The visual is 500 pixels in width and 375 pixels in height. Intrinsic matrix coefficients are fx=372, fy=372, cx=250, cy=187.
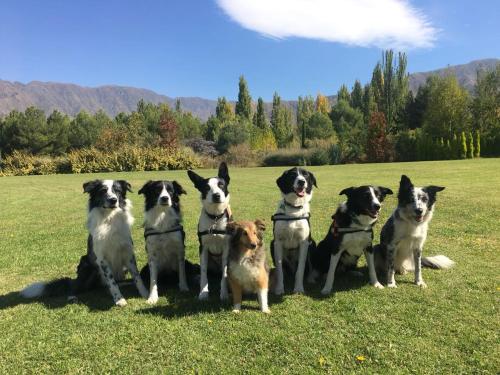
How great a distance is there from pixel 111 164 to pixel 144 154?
9.52 ft

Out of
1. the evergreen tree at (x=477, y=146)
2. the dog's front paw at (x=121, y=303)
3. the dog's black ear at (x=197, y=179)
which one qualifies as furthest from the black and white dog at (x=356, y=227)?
the evergreen tree at (x=477, y=146)

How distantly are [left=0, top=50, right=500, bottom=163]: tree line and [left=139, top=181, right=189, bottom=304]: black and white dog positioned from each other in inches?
1310

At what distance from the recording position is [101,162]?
3203 centimetres

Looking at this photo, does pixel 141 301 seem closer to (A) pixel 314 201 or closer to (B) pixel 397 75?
(A) pixel 314 201

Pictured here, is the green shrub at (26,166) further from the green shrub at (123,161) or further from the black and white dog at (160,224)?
the black and white dog at (160,224)

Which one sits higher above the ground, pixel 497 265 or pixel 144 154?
pixel 144 154

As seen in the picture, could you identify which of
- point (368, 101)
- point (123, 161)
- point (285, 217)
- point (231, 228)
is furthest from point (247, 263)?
point (368, 101)

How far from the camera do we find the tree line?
38.8m

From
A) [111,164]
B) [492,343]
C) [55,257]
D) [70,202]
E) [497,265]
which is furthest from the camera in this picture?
[111,164]

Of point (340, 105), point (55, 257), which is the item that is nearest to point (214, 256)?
point (55, 257)

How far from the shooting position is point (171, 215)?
16.7ft

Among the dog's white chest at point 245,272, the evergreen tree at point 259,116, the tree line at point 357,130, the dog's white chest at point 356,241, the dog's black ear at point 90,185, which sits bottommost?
the dog's white chest at point 245,272

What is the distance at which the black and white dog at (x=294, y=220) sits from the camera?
500cm

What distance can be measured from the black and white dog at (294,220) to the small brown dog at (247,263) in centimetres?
57
